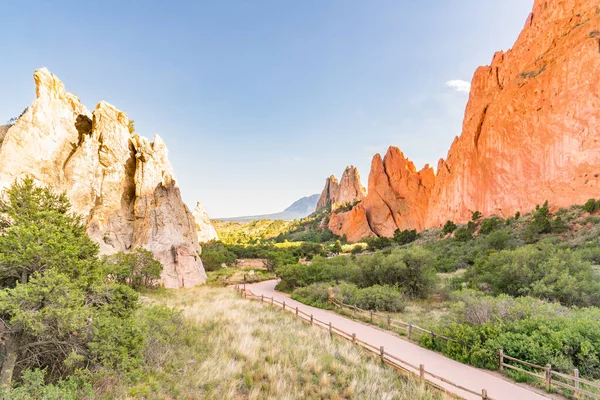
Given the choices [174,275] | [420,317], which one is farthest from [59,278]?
[174,275]

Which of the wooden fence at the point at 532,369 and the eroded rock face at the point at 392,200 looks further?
the eroded rock face at the point at 392,200

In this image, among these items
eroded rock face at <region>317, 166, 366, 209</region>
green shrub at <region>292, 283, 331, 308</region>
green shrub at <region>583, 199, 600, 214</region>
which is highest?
eroded rock face at <region>317, 166, 366, 209</region>

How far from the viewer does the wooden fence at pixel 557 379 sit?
6218 millimetres

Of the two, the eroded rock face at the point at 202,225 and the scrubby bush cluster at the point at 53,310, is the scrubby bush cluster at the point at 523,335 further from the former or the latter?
the eroded rock face at the point at 202,225

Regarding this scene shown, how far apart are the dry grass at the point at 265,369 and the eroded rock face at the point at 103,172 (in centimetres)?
1420

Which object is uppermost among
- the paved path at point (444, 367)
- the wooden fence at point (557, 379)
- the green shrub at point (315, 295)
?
the wooden fence at point (557, 379)

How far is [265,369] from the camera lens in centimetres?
805

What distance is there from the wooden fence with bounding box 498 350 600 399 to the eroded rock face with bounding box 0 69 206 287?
881 inches

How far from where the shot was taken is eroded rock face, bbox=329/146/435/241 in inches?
3164

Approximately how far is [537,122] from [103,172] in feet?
192

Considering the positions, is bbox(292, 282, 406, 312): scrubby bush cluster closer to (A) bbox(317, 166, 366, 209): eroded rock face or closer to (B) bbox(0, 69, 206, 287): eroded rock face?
(B) bbox(0, 69, 206, 287): eroded rock face

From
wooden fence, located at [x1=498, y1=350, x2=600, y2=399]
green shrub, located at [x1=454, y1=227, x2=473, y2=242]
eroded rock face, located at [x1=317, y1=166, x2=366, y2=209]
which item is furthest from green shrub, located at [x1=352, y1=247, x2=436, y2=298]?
eroded rock face, located at [x1=317, y1=166, x2=366, y2=209]

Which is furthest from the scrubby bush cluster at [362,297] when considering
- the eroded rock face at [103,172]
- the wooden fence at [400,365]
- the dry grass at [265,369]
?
the eroded rock face at [103,172]

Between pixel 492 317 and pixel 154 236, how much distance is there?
79.1 feet
